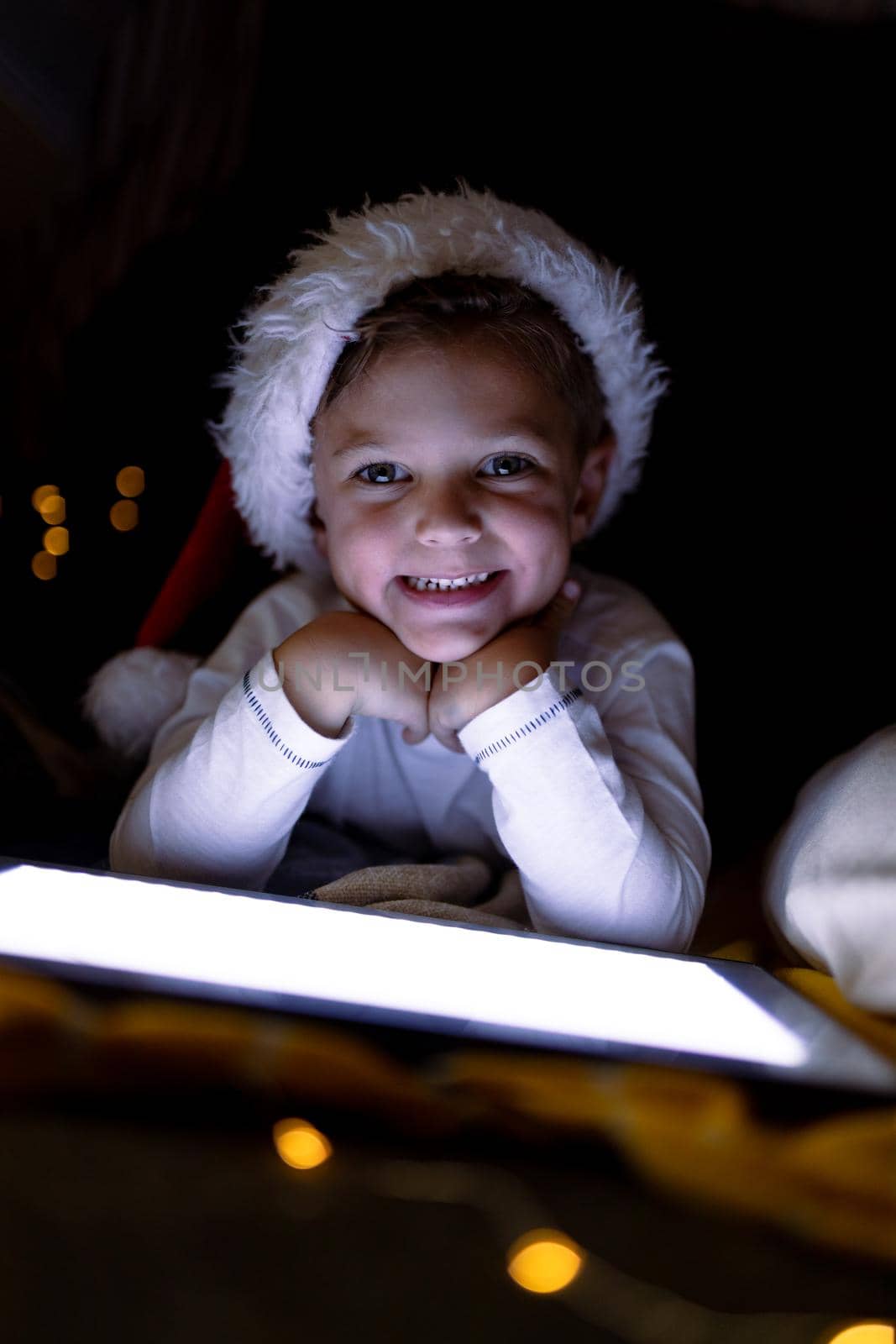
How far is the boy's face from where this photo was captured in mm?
865

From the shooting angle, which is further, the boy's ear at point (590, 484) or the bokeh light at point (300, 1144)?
the boy's ear at point (590, 484)

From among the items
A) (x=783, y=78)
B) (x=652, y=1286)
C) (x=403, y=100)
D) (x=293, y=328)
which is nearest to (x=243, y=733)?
(x=293, y=328)

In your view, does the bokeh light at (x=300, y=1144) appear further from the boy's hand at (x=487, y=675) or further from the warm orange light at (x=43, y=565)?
the warm orange light at (x=43, y=565)

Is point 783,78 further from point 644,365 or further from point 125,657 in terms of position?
point 125,657

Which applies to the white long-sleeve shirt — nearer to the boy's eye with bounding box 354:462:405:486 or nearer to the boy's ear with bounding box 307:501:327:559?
the boy's ear with bounding box 307:501:327:559

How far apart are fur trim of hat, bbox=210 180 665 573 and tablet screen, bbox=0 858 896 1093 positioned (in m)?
0.48

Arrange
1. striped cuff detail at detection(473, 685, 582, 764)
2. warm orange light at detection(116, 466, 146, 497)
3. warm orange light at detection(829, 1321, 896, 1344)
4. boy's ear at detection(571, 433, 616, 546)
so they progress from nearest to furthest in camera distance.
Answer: warm orange light at detection(829, 1321, 896, 1344) → striped cuff detail at detection(473, 685, 582, 764) → boy's ear at detection(571, 433, 616, 546) → warm orange light at detection(116, 466, 146, 497)

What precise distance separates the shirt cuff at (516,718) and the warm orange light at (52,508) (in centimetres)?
56

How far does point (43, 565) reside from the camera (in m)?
1.16

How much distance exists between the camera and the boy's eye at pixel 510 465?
90 centimetres

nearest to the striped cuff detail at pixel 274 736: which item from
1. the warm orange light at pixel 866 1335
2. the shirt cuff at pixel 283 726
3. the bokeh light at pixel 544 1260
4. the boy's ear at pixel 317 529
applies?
the shirt cuff at pixel 283 726

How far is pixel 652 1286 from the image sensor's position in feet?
1.81

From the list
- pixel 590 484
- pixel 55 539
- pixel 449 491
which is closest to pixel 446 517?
A: pixel 449 491

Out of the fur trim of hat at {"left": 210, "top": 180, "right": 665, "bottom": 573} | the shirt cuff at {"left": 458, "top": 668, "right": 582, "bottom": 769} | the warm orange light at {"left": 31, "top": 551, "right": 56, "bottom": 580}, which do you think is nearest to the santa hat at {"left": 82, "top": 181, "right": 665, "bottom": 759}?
the fur trim of hat at {"left": 210, "top": 180, "right": 665, "bottom": 573}
